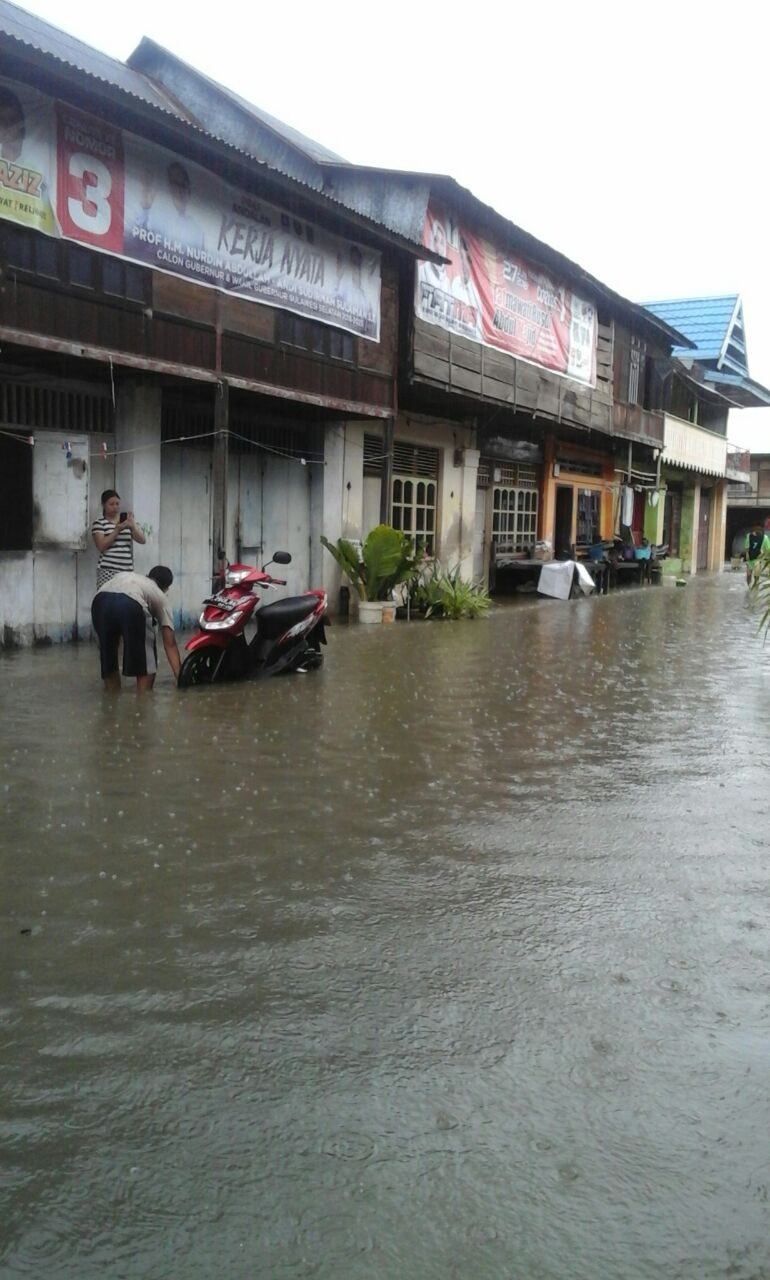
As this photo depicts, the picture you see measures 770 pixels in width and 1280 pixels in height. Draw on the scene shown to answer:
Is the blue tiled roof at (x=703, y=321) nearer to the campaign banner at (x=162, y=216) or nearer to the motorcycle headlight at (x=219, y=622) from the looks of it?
the campaign banner at (x=162, y=216)

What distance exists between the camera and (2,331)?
31.5 ft

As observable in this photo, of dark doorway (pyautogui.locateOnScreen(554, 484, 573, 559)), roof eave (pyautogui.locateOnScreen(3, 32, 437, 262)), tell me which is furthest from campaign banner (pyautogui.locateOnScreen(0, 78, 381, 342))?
dark doorway (pyautogui.locateOnScreen(554, 484, 573, 559))

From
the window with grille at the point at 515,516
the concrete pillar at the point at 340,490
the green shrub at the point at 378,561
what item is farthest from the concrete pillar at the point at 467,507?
the green shrub at the point at 378,561

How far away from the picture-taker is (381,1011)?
3320 mm

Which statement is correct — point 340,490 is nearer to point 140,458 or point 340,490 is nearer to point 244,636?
point 140,458

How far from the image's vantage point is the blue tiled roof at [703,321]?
117 ft

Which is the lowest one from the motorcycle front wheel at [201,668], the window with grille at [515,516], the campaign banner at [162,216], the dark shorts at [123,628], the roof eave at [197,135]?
Answer: the motorcycle front wheel at [201,668]

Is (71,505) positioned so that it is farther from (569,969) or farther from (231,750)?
(569,969)

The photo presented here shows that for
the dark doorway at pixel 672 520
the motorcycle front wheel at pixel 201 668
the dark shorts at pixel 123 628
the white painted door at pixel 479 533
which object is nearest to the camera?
the dark shorts at pixel 123 628

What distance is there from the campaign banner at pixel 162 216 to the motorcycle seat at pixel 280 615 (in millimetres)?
3899

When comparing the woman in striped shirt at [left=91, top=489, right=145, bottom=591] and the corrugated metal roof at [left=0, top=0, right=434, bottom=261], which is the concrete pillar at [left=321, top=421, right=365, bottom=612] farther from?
the woman in striped shirt at [left=91, top=489, right=145, bottom=591]

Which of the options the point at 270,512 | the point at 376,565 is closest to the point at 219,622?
the point at 270,512

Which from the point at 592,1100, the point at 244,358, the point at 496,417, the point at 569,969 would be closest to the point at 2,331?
the point at 244,358

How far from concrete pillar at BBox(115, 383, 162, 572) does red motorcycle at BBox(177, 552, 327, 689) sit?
2.89m
